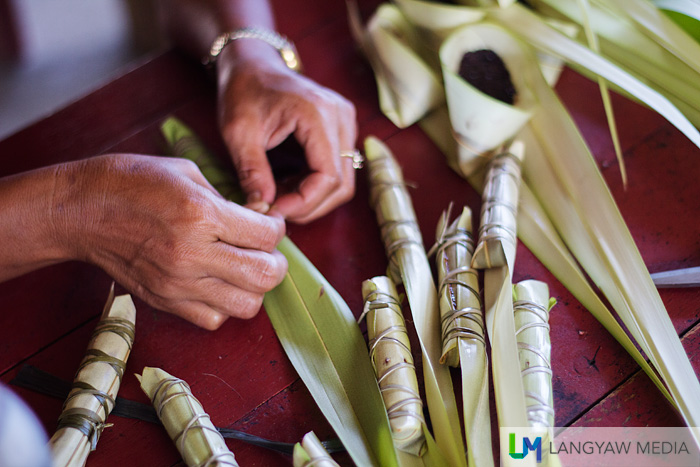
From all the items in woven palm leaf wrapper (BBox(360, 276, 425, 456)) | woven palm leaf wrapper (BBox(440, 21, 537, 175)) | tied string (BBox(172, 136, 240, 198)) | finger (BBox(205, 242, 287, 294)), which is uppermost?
woven palm leaf wrapper (BBox(440, 21, 537, 175))

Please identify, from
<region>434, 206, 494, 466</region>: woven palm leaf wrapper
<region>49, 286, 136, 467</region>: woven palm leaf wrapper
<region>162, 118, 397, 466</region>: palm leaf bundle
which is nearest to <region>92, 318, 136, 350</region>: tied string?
<region>49, 286, 136, 467</region>: woven palm leaf wrapper

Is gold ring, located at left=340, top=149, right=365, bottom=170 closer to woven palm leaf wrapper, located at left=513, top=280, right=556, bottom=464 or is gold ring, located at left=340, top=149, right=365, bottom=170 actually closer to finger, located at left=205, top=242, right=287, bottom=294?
finger, located at left=205, top=242, right=287, bottom=294

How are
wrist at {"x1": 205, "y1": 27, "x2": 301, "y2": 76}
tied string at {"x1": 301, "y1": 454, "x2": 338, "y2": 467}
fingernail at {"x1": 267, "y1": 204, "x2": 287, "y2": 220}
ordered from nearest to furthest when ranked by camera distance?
tied string at {"x1": 301, "y1": 454, "x2": 338, "y2": 467} → fingernail at {"x1": 267, "y1": 204, "x2": 287, "y2": 220} → wrist at {"x1": 205, "y1": 27, "x2": 301, "y2": 76}

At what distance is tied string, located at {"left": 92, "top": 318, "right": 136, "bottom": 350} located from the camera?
2.70 feet

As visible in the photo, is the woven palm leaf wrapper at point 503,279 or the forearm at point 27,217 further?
the forearm at point 27,217

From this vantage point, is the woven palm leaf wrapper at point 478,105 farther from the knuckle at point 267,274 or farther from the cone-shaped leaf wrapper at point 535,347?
the knuckle at point 267,274

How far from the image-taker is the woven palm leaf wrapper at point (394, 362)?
70cm

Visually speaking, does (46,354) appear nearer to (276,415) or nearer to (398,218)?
(276,415)

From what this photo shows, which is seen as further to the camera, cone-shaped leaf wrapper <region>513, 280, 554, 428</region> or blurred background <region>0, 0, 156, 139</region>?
blurred background <region>0, 0, 156, 139</region>

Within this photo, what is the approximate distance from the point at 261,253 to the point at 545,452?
47 cm

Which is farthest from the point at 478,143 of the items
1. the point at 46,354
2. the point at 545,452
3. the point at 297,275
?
the point at 46,354

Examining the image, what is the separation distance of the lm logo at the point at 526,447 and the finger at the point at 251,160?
0.53m

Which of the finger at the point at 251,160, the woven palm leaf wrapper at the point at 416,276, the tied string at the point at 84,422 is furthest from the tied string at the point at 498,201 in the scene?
the tied string at the point at 84,422

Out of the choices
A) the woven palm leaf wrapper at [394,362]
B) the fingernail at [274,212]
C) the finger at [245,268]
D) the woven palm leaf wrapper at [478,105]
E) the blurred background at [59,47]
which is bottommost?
the woven palm leaf wrapper at [394,362]
